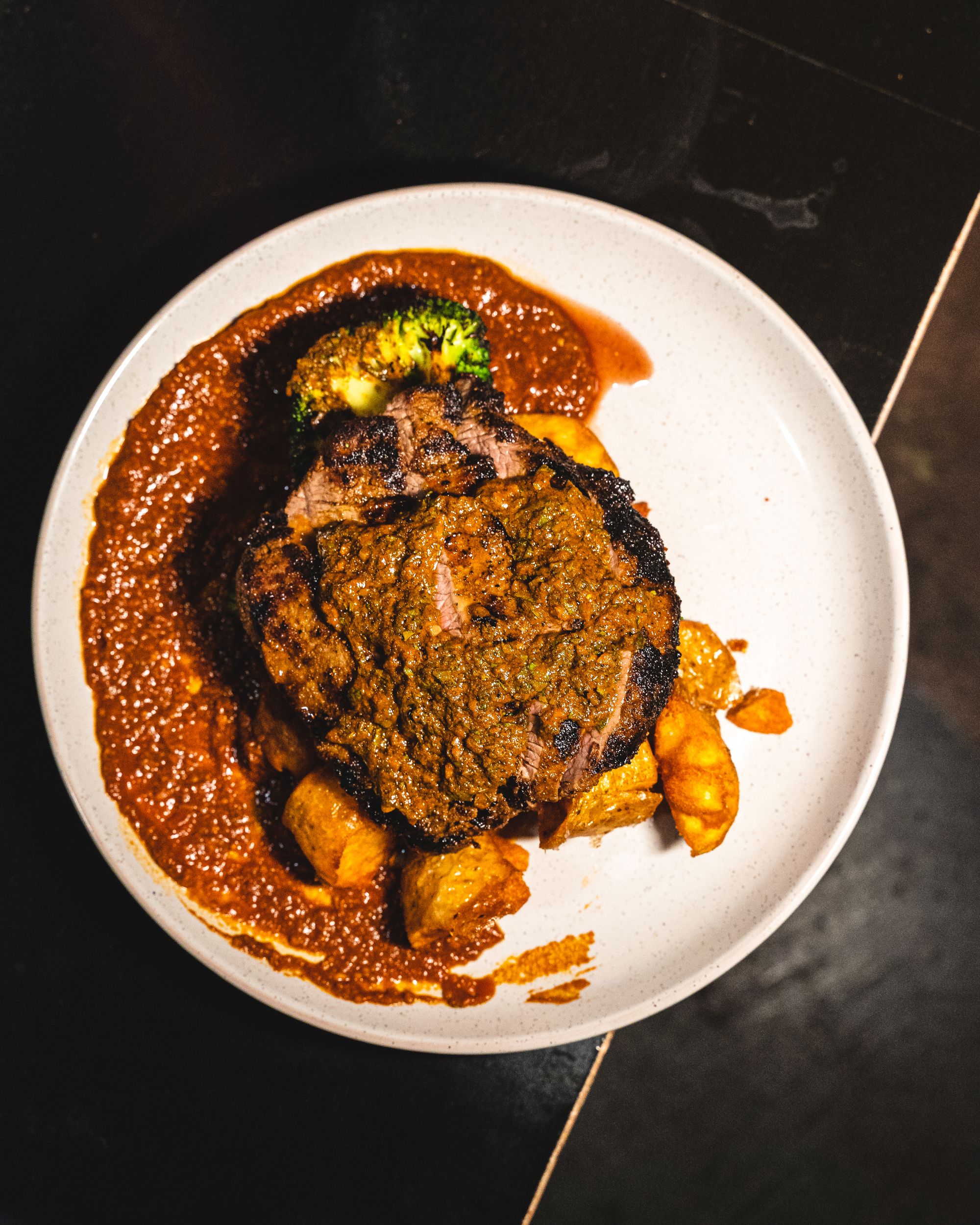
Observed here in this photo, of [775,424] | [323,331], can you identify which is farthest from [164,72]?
[775,424]

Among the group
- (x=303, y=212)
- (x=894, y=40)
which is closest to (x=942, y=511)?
(x=894, y=40)

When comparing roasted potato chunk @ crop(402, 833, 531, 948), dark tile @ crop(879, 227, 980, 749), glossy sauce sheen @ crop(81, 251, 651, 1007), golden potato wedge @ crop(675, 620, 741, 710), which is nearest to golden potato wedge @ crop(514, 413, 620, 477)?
glossy sauce sheen @ crop(81, 251, 651, 1007)

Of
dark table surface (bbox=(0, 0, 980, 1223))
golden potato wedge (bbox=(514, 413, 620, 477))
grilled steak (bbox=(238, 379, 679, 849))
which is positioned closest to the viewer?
grilled steak (bbox=(238, 379, 679, 849))

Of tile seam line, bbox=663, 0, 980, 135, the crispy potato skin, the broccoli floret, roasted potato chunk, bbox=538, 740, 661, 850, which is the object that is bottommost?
roasted potato chunk, bbox=538, 740, 661, 850

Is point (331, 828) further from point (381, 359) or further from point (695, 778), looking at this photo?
point (381, 359)

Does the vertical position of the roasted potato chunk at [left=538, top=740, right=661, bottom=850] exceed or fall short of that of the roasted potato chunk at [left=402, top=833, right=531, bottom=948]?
it exceeds it

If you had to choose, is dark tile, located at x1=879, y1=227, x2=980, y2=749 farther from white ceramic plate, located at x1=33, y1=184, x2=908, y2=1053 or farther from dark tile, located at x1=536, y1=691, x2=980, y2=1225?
white ceramic plate, located at x1=33, y1=184, x2=908, y2=1053

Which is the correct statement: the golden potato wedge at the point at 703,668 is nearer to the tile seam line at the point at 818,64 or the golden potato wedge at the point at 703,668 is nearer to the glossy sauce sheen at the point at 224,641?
the glossy sauce sheen at the point at 224,641
